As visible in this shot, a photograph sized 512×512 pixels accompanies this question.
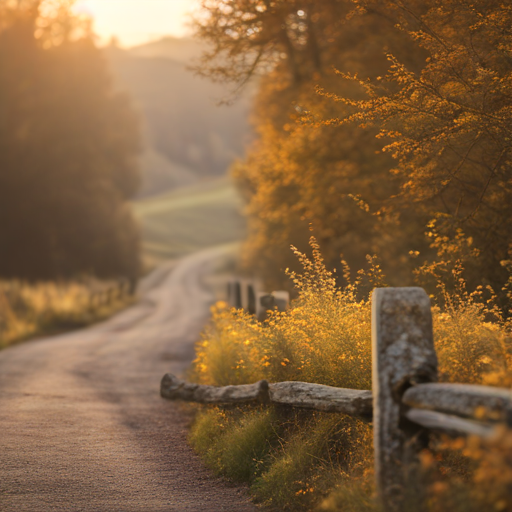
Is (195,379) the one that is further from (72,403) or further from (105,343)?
(105,343)

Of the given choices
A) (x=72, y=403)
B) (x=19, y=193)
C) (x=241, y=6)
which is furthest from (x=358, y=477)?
(x=19, y=193)

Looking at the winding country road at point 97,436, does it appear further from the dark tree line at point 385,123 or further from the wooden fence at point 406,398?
the dark tree line at point 385,123

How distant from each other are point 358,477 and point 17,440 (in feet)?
12.8

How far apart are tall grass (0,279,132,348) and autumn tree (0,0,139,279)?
3484 mm

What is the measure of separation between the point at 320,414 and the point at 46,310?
18.2 metres

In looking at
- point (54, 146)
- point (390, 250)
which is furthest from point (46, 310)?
point (390, 250)

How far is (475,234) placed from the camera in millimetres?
8422

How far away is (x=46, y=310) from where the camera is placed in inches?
872

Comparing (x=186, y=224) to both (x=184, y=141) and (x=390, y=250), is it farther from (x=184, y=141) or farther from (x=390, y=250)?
(x=184, y=141)

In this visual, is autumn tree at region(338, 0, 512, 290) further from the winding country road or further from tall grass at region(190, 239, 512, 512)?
the winding country road

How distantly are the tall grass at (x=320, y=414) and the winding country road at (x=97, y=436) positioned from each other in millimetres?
372

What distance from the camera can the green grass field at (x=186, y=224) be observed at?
7412 cm

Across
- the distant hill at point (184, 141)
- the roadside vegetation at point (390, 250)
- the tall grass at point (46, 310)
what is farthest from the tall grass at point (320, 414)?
the distant hill at point (184, 141)

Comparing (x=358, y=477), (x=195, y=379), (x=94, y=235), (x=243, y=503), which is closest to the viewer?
(x=358, y=477)
